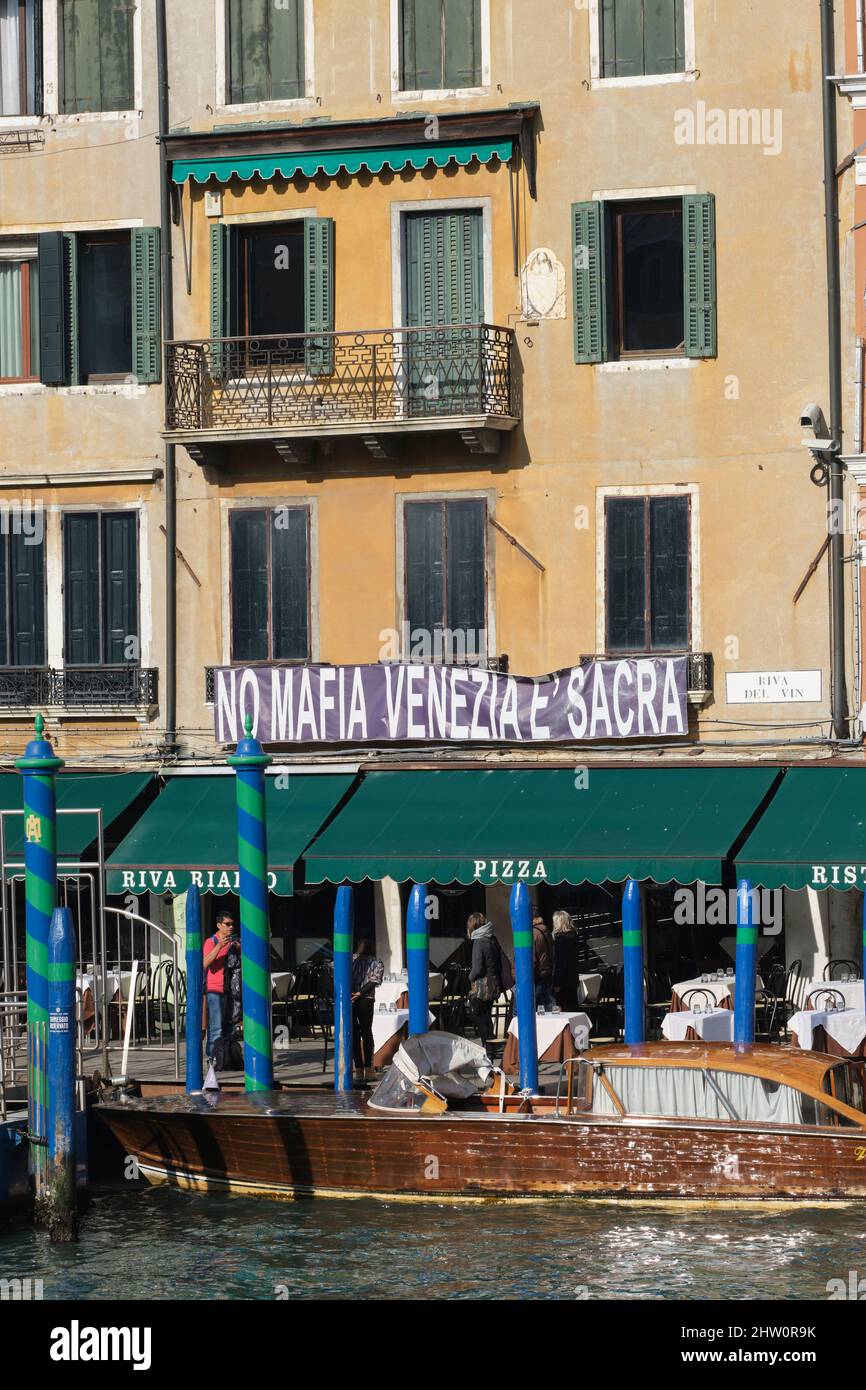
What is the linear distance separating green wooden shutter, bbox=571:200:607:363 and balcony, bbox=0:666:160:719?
22.5 feet

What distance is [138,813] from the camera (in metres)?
30.6

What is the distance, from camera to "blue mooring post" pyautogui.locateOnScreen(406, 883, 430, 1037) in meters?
24.1

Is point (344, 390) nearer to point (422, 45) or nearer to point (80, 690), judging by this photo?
point (422, 45)

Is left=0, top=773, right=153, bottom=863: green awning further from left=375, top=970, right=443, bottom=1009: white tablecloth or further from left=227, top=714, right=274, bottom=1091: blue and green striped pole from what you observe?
left=227, top=714, right=274, bottom=1091: blue and green striped pole

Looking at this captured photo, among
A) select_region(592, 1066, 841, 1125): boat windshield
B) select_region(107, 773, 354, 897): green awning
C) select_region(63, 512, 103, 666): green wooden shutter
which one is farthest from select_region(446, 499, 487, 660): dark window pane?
select_region(592, 1066, 841, 1125): boat windshield

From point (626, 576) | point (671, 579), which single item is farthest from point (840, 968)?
point (626, 576)

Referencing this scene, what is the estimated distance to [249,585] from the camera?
30.9 meters

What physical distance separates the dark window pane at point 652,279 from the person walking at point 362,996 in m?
8.46

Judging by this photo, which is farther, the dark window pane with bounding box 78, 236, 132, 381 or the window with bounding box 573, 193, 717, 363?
the dark window pane with bounding box 78, 236, 132, 381

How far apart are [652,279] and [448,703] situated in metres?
5.74

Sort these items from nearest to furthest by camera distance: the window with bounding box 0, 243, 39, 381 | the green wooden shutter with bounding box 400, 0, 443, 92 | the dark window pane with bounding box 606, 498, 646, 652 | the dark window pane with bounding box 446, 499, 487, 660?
the dark window pane with bounding box 606, 498, 646, 652 → the dark window pane with bounding box 446, 499, 487, 660 → the green wooden shutter with bounding box 400, 0, 443, 92 → the window with bounding box 0, 243, 39, 381

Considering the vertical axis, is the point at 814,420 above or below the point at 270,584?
above

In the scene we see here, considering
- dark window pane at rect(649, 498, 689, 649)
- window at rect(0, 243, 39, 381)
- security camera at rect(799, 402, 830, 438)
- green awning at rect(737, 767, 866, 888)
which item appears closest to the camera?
green awning at rect(737, 767, 866, 888)

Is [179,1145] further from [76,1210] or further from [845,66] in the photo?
[845,66]
